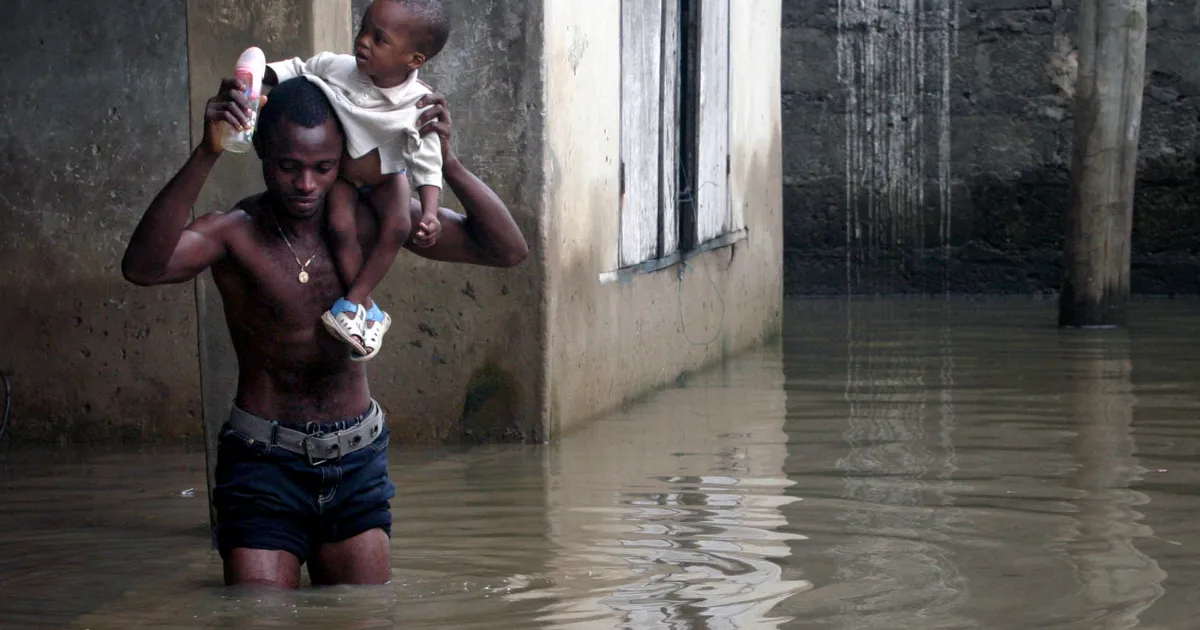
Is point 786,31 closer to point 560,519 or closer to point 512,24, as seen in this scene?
point 512,24

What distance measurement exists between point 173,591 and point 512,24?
309 centimetres

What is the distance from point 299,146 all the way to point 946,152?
1096 centimetres

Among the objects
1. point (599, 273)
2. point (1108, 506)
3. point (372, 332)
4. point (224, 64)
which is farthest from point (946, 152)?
point (372, 332)

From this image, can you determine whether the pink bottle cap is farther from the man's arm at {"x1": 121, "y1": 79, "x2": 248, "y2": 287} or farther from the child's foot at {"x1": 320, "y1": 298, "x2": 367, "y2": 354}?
the child's foot at {"x1": 320, "y1": 298, "x2": 367, "y2": 354}

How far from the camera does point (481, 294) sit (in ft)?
23.4

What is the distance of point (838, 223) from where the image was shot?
14.6m

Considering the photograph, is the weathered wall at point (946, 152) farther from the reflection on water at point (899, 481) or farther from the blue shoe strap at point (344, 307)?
the blue shoe strap at point (344, 307)

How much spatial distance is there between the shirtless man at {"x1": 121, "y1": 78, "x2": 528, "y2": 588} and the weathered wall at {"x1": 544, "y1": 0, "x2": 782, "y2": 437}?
290 centimetres

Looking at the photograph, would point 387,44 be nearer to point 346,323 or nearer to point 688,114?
point 346,323

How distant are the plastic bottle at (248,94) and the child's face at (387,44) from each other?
25 cm

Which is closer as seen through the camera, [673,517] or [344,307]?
[344,307]

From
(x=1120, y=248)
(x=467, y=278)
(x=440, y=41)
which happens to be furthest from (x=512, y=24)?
(x=1120, y=248)

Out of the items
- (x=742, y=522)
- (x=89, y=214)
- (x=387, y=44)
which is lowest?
(x=742, y=522)

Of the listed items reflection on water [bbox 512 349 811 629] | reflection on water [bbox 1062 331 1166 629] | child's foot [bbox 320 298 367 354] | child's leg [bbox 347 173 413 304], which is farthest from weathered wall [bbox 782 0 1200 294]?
child's foot [bbox 320 298 367 354]
